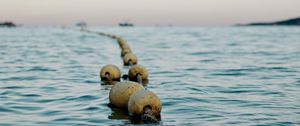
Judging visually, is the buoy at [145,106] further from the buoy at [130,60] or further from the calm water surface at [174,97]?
the buoy at [130,60]

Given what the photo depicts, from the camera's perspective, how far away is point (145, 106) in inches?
465

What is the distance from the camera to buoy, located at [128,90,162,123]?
11.7 metres

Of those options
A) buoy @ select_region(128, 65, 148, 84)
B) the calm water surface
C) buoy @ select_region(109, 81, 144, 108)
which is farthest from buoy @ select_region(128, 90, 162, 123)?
buoy @ select_region(128, 65, 148, 84)

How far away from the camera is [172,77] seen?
22578 mm

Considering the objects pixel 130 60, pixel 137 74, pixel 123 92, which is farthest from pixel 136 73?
pixel 130 60

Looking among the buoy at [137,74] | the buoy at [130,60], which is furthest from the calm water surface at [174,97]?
the buoy at [130,60]

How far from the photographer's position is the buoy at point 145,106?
11.7 meters

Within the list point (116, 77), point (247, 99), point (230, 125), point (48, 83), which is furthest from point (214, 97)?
point (48, 83)

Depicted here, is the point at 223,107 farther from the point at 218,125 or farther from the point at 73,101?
the point at 73,101

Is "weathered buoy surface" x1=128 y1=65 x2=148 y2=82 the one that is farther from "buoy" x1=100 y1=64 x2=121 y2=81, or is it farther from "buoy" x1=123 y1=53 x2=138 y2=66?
"buoy" x1=123 y1=53 x2=138 y2=66

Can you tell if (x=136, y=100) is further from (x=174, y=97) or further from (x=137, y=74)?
(x=137, y=74)

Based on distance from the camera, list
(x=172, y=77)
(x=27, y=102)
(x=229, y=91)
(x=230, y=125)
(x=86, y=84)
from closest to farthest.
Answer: (x=230, y=125) → (x=27, y=102) → (x=229, y=91) → (x=86, y=84) → (x=172, y=77)

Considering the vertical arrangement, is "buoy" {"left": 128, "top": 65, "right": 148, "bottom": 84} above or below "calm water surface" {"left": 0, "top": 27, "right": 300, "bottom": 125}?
above

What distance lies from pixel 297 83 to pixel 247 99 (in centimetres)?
539
